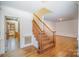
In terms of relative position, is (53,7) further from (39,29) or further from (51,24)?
(39,29)

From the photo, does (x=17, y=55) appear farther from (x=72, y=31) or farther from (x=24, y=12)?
(x=72, y=31)

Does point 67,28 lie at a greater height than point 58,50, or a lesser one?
greater

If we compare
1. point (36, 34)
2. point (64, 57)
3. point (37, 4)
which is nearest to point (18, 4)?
point (37, 4)

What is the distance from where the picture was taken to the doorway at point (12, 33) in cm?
144

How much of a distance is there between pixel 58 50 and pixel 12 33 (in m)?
0.73

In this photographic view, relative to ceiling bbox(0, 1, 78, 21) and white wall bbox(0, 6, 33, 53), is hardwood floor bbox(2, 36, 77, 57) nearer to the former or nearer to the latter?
white wall bbox(0, 6, 33, 53)

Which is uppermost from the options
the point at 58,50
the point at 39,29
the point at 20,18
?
the point at 20,18

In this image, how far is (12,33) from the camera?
1.45m

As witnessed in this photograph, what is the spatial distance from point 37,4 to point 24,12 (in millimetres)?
229

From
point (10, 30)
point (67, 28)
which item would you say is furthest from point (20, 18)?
point (67, 28)

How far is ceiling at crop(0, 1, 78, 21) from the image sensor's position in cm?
146

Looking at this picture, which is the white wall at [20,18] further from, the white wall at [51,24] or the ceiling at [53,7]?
the white wall at [51,24]

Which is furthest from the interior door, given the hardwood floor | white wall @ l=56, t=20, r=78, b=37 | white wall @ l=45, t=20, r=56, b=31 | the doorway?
white wall @ l=56, t=20, r=78, b=37

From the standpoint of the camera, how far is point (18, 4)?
1.48 metres
